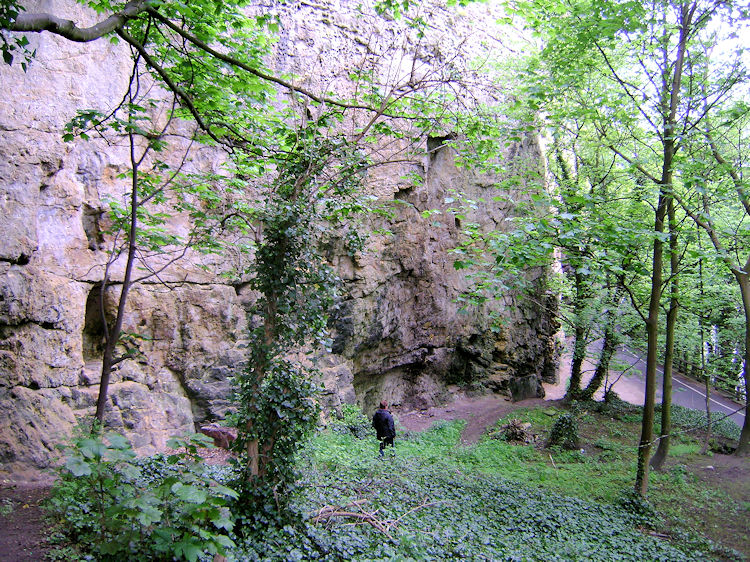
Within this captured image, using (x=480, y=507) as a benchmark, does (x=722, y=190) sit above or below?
above

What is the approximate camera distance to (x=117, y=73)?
383 inches

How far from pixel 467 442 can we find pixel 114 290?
10.5m

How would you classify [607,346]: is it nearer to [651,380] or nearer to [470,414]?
[470,414]

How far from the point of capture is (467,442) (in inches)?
565

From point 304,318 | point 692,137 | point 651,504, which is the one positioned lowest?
point 651,504

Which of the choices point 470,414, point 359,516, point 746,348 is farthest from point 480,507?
point 470,414

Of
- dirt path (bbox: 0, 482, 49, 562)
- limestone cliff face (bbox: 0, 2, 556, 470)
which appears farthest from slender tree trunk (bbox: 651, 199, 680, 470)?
dirt path (bbox: 0, 482, 49, 562)

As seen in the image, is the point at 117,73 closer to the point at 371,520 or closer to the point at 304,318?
the point at 304,318

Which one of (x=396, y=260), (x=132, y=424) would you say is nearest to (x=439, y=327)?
(x=396, y=260)

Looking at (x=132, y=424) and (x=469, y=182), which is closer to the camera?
(x=132, y=424)

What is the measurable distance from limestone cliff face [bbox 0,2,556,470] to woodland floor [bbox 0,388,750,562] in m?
1.16

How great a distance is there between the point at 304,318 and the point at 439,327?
1253 cm

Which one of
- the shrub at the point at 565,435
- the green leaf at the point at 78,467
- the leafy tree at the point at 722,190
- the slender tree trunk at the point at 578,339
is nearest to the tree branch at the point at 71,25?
the green leaf at the point at 78,467

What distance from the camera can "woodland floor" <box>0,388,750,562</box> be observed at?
4.41m
